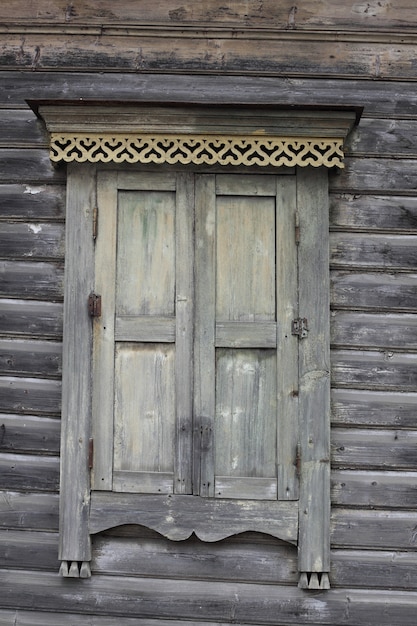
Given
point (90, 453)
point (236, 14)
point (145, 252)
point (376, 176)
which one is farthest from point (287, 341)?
point (236, 14)

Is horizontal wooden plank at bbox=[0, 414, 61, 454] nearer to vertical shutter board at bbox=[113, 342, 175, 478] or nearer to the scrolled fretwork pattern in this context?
vertical shutter board at bbox=[113, 342, 175, 478]

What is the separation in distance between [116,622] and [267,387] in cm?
128

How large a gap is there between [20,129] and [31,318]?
92 cm

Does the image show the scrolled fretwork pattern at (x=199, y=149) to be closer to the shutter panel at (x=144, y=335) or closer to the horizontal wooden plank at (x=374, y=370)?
the shutter panel at (x=144, y=335)

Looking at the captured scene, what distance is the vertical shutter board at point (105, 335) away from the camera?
382cm

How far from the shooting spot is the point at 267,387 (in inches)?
151

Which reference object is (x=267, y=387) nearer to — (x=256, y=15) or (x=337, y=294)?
(x=337, y=294)

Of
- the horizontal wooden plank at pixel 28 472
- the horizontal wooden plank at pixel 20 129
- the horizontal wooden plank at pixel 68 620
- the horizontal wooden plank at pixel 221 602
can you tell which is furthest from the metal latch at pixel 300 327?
the horizontal wooden plank at pixel 20 129

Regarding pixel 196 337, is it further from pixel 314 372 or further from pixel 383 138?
pixel 383 138

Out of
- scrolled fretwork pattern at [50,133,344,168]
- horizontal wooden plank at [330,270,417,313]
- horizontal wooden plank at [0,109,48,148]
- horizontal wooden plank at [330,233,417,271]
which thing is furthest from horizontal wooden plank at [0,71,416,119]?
horizontal wooden plank at [330,270,417,313]

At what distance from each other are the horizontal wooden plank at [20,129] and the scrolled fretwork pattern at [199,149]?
0.70ft

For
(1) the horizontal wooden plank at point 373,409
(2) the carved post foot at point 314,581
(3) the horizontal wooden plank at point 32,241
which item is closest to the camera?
(2) the carved post foot at point 314,581

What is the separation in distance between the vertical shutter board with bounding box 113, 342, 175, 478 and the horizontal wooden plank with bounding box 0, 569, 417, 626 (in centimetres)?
56

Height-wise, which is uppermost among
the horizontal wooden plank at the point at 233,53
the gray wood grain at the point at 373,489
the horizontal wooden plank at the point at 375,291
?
the horizontal wooden plank at the point at 233,53
